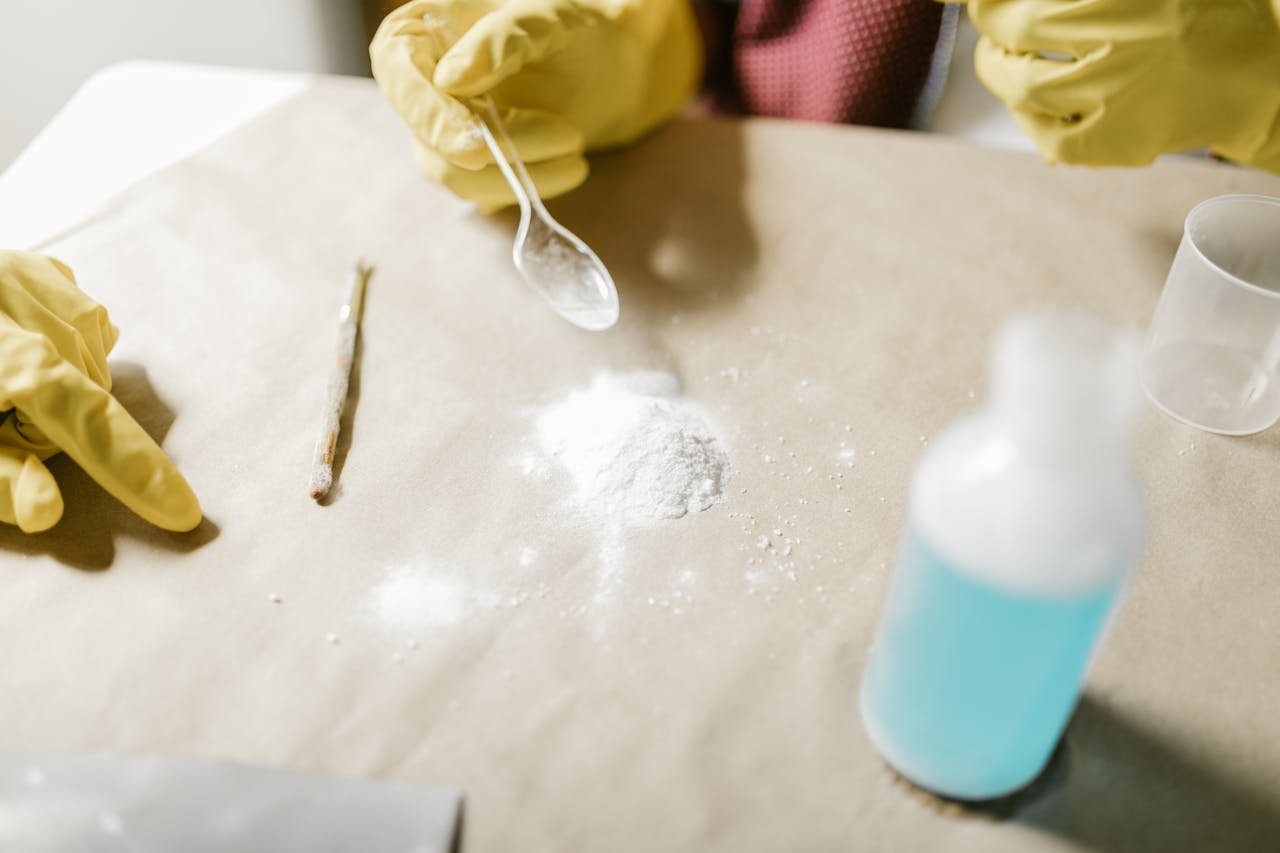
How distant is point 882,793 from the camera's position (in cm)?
56

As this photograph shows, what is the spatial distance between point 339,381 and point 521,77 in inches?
14.2

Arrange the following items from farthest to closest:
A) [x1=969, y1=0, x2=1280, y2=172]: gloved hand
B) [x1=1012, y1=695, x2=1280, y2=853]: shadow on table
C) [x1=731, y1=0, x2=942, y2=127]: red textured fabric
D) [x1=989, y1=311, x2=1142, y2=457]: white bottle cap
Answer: [x1=731, y1=0, x2=942, y2=127]: red textured fabric
[x1=969, y1=0, x2=1280, y2=172]: gloved hand
[x1=1012, y1=695, x2=1280, y2=853]: shadow on table
[x1=989, y1=311, x2=1142, y2=457]: white bottle cap

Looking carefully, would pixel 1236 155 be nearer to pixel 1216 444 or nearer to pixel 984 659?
pixel 1216 444

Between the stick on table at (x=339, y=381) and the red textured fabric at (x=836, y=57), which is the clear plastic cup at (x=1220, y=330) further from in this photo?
the stick on table at (x=339, y=381)

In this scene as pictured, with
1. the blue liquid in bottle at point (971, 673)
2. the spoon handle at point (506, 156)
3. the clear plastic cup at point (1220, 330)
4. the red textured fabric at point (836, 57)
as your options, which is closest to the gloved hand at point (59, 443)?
the spoon handle at point (506, 156)

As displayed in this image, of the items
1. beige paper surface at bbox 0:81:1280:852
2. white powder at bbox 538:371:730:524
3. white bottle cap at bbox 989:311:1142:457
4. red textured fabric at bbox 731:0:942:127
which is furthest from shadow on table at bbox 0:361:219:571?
red textured fabric at bbox 731:0:942:127

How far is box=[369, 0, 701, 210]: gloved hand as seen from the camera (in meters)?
0.88

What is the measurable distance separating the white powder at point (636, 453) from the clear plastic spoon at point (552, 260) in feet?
0.32

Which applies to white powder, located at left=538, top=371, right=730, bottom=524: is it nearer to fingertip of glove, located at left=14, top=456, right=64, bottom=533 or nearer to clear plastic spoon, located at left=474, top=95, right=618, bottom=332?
clear plastic spoon, located at left=474, top=95, right=618, bottom=332

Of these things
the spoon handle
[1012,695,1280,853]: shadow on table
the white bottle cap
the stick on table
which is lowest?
[1012,695,1280,853]: shadow on table

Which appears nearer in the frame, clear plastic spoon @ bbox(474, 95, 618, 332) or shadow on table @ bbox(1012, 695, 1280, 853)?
shadow on table @ bbox(1012, 695, 1280, 853)

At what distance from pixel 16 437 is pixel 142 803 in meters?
0.31

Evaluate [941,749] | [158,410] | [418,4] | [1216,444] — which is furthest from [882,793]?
[418,4]

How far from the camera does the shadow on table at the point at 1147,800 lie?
0.54m
